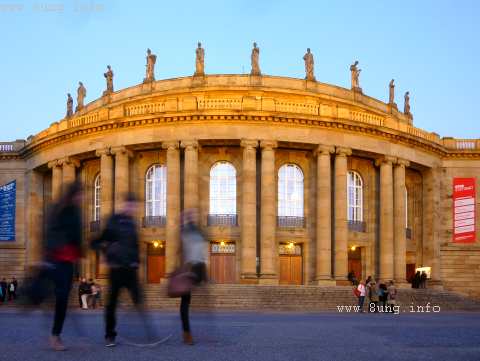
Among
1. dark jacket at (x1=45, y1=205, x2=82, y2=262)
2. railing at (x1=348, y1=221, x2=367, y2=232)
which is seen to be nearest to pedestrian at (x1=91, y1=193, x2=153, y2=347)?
dark jacket at (x1=45, y1=205, x2=82, y2=262)

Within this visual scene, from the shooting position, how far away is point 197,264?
1137 cm

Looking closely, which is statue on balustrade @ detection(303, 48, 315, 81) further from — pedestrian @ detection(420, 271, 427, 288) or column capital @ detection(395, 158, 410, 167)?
pedestrian @ detection(420, 271, 427, 288)

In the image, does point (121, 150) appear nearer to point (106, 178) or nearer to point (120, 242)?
point (106, 178)

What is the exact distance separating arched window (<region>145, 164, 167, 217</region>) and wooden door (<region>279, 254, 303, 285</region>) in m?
8.19

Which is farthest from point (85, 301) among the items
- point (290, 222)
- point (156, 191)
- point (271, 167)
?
point (290, 222)

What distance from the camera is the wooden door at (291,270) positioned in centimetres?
4722

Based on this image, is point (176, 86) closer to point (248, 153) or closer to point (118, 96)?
point (118, 96)

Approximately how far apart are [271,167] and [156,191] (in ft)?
27.0

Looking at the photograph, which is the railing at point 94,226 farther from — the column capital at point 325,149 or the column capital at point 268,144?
the column capital at point 325,149

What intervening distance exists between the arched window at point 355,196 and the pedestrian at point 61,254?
3970cm

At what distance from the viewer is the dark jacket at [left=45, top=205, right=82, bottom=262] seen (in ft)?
34.2

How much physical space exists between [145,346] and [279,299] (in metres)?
27.2

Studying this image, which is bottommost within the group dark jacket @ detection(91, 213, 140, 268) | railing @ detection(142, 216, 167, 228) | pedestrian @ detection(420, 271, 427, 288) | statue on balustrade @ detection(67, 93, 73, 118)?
pedestrian @ detection(420, 271, 427, 288)

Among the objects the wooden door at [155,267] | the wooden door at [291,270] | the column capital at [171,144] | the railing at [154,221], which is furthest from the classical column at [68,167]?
the wooden door at [291,270]
